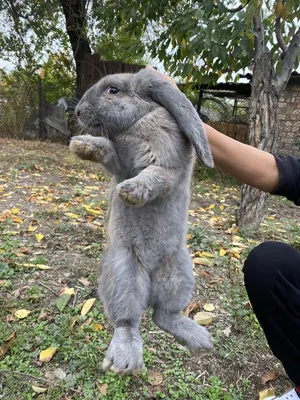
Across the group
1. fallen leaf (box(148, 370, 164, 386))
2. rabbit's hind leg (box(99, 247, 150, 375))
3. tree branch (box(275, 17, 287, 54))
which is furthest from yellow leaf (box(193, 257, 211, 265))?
tree branch (box(275, 17, 287, 54))

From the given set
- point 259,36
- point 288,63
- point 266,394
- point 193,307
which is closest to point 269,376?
point 266,394

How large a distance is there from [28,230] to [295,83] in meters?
7.82

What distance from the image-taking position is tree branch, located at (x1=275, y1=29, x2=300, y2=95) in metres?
4.02

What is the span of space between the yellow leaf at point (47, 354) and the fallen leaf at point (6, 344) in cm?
23

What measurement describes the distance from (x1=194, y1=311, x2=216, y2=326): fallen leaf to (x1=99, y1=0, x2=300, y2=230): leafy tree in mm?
2028

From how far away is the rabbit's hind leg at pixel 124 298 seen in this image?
141 cm

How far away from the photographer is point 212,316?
2.95m

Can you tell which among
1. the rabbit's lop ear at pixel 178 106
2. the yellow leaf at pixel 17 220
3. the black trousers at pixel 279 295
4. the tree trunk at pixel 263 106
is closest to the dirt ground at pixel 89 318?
the yellow leaf at pixel 17 220

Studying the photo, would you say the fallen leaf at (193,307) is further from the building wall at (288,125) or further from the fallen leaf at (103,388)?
the building wall at (288,125)

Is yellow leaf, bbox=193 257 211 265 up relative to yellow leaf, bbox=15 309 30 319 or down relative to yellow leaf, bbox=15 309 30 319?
up

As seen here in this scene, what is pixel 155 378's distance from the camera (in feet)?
7.98

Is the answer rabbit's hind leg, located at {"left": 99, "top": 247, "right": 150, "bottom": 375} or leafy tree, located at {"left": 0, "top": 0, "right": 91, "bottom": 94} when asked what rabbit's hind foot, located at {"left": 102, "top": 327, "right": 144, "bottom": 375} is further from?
leafy tree, located at {"left": 0, "top": 0, "right": 91, "bottom": 94}

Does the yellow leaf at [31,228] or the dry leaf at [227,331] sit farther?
the yellow leaf at [31,228]

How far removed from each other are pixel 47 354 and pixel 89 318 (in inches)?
17.4
